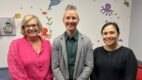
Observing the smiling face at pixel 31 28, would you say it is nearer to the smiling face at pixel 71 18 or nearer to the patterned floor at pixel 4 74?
the smiling face at pixel 71 18

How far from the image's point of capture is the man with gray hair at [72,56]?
1.98 m

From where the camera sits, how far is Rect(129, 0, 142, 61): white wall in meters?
2.88

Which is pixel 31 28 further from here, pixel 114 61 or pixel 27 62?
pixel 114 61

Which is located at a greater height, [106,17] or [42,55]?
[106,17]

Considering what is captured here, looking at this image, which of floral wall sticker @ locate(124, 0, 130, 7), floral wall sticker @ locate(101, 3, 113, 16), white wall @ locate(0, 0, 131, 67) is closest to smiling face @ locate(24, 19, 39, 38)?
white wall @ locate(0, 0, 131, 67)

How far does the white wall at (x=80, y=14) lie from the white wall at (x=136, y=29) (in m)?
0.07

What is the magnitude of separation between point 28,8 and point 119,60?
117 cm

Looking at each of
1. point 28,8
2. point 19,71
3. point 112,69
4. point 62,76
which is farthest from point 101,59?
point 28,8

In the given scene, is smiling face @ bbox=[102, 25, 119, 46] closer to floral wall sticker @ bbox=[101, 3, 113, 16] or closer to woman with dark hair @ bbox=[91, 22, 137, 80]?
woman with dark hair @ bbox=[91, 22, 137, 80]

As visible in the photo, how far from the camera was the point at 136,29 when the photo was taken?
2.95 meters

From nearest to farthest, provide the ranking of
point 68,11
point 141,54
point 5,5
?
point 68,11 → point 5,5 → point 141,54

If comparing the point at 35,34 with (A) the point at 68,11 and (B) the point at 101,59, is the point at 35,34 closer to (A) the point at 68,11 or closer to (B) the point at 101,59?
(A) the point at 68,11

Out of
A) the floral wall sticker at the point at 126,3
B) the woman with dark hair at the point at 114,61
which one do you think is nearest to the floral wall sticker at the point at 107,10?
the floral wall sticker at the point at 126,3

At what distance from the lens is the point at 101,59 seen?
2.03 meters
